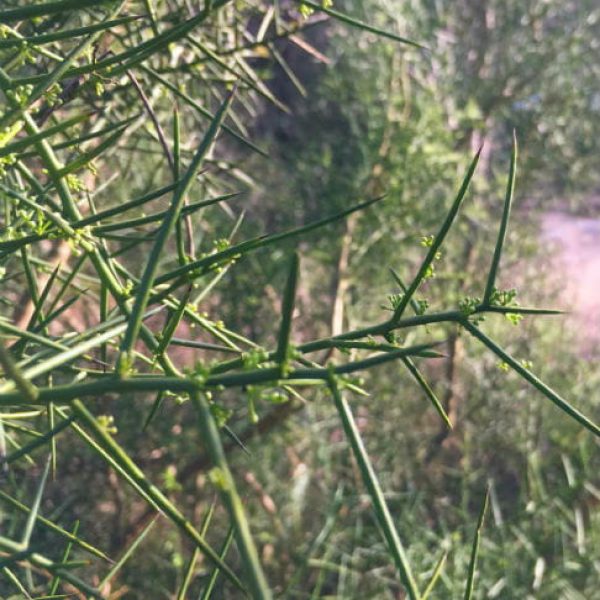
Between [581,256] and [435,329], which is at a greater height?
[581,256]

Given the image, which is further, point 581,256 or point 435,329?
point 581,256

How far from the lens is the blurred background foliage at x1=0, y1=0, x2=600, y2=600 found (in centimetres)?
191

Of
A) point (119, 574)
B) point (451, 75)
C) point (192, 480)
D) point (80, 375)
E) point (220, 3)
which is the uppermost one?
point (451, 75)

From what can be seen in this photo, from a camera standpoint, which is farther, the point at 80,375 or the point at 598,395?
the point at 598,395

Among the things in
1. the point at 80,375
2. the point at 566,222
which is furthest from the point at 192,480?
the point at 566,222

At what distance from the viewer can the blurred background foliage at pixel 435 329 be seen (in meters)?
1.91

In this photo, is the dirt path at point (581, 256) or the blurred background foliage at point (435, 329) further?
the dirt path at point (581, 256)

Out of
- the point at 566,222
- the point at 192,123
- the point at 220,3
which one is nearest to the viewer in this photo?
the point at 220,3

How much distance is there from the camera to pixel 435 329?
205 cm

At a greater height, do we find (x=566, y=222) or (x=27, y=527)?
(x=566, y=222)

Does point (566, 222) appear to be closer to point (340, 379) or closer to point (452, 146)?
point (452, 146)

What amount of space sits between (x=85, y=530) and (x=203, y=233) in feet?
2.60

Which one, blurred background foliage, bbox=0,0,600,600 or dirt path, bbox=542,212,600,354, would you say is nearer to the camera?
blurred background foliage, bbox=0,0,600,600

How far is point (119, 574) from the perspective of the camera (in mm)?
1901
